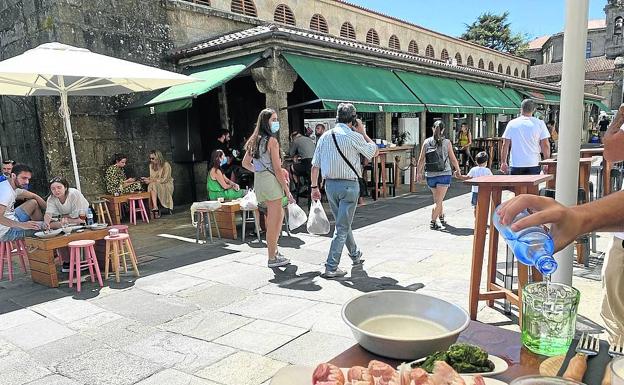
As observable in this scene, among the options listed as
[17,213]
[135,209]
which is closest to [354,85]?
[135,209]

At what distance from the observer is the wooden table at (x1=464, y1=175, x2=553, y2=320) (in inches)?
107

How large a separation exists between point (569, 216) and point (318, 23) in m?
15.2

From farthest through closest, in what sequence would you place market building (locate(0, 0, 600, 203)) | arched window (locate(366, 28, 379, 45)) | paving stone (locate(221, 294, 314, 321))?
arched window (locate(366, 28, 379, 45)), market building (locate(0, 0, 600, 203)), paving stone (locate(221, 294, 314, 321))

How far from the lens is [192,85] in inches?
326

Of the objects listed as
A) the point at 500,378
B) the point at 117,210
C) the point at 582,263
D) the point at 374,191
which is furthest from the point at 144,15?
the point at 500,378

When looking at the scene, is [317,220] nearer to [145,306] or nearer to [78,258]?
[145,306]

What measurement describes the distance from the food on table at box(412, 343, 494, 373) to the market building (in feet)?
22.0

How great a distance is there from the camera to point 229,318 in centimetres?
368

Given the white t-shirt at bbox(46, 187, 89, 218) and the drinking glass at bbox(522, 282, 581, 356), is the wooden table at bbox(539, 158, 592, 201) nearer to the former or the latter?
the drinking glass at bbox(522, 282, 581, 356)

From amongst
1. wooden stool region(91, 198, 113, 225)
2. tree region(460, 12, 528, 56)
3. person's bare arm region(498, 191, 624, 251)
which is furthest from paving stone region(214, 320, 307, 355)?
tree region(460, 12, 528, 56)

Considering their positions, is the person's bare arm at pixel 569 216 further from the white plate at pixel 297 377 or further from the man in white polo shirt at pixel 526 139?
the man in white polo shirt at pixel 526 139

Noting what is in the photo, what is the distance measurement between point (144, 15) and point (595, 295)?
957cm

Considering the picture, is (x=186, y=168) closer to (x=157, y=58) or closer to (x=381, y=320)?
(x=157, y=58)

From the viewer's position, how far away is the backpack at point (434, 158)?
20.3 ft
